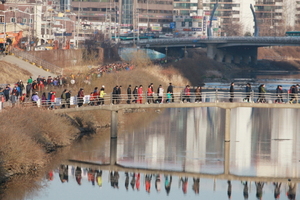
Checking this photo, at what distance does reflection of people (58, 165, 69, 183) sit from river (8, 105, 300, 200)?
0.06m

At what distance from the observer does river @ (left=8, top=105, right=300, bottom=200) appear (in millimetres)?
45438

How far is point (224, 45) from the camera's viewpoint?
6506 inches

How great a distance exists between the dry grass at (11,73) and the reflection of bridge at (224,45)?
204ft

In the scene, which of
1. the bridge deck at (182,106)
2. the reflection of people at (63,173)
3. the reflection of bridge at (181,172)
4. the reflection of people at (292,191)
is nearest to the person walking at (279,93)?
the bridge deck at (182,106)

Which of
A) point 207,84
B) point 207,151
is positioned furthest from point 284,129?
point 207,84

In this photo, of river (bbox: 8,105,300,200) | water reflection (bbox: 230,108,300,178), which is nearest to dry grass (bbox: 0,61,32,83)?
river (bbox: 8,105,300,200)

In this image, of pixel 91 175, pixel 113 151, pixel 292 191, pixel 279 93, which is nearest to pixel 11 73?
pixel 113 151

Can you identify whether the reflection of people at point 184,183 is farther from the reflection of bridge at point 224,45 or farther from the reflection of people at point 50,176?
the reflection of bridge at point 224,45

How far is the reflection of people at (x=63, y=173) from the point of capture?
4740 centimetres

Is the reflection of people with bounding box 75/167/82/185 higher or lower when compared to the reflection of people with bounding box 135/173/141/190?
higher

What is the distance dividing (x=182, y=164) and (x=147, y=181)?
15.2ft

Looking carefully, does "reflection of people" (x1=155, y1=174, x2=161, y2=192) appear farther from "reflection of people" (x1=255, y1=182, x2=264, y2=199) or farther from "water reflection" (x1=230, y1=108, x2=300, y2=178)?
"reflection of people" (x1=255, y1=182, x2=264, y2=199)

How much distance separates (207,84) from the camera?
121m

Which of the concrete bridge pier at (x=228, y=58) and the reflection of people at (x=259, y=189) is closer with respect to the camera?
the reflection of people at (x=259, y=189)
